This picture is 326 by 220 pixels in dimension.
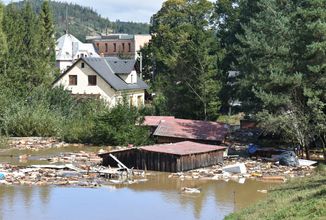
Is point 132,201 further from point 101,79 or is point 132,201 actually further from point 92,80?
point 92,80

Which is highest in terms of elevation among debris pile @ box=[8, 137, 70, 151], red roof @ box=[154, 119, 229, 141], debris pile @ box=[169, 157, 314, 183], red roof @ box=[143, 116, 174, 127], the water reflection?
red roof @ box=[143, 116, 174, 127]

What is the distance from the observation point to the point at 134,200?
78.5 ft

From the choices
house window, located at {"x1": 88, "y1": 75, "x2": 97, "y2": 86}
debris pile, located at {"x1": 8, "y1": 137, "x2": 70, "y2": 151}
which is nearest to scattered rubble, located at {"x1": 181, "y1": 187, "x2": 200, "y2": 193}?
debris pile, located at {"x1": 8, "y1": 137, "x2": 70, "y2": 151}

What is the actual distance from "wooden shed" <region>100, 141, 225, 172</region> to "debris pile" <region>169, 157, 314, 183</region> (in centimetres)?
49

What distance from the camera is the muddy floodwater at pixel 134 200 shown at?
2130 cm

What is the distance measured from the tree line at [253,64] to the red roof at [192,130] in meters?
2.68

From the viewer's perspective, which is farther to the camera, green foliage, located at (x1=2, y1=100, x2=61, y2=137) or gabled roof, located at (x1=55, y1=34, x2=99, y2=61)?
gabled roof, located at (x1=55, y1=34, x2=99, y2=61)

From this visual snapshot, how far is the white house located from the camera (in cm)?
7919

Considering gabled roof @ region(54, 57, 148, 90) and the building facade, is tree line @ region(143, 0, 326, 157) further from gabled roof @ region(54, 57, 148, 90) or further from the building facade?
the building facade

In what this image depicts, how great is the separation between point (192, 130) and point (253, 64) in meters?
5.84

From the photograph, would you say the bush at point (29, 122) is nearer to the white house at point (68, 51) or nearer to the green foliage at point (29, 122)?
the green foliage at point (29, 122)

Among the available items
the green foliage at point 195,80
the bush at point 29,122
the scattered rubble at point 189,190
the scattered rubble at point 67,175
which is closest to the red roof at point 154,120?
the green foliage at point 195,80

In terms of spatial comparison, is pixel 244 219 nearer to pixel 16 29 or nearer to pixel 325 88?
pixel 325 88

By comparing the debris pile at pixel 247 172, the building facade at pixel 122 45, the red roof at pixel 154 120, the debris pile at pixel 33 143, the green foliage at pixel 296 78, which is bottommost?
the debris pile at pixel 247 172
